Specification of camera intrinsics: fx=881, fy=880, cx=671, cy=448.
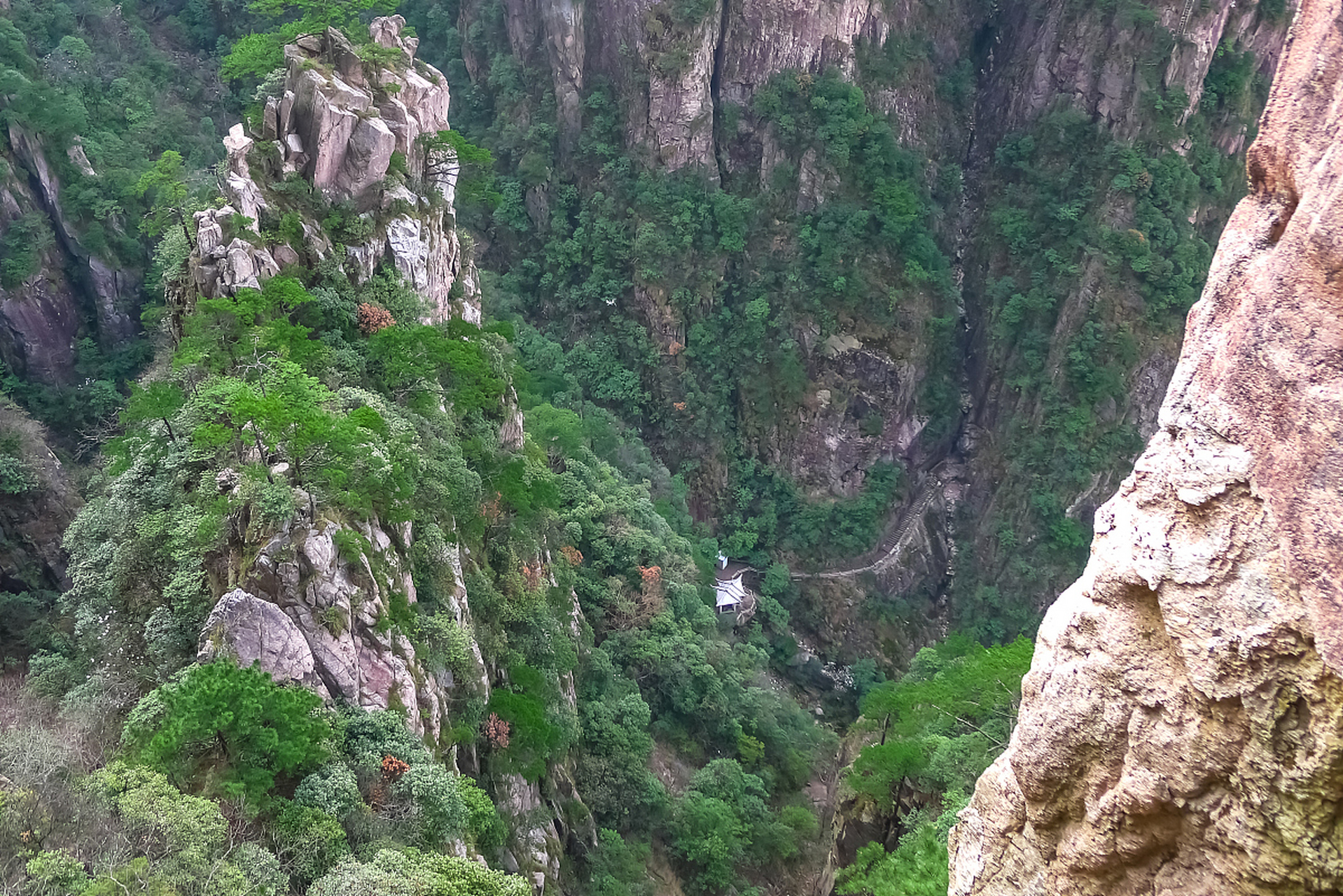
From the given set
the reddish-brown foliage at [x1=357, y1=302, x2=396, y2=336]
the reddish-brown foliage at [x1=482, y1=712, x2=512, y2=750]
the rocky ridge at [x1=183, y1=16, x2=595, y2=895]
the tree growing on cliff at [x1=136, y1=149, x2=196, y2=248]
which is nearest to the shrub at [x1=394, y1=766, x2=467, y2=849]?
the rocky ridge at [x1=183, y1=16, x2=595, y2=895]

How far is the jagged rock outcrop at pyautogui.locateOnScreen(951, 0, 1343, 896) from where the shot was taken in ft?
21.3

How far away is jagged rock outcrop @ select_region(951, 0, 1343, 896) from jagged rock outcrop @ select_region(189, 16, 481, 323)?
1792 cm

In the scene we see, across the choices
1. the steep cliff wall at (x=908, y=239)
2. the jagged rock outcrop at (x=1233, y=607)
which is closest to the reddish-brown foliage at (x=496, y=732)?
the jagged rock outcrop at (x=1233, y=607)

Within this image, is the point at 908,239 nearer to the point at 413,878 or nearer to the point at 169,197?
the point at 169,197

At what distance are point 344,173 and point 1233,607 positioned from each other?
22358 millimetres

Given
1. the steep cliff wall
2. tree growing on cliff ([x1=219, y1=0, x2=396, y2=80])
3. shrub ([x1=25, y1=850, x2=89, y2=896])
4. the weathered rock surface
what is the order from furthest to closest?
the steep cliff wall, tree growing on cliff ([x1=219, y1=0, x2=396, y2=80]), the weathered rock surface, shrub ([x1=25, y1=850, x2=89, y2=896])

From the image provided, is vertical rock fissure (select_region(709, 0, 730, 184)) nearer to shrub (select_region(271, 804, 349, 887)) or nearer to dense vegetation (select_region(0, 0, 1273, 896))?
dense vegetation (select_region(0, 0, 1273, 896))

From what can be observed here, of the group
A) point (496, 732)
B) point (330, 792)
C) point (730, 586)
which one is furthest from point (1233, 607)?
point (730, 586)

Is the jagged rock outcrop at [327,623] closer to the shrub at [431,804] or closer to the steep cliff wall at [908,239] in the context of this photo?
the shrub at [431,804]

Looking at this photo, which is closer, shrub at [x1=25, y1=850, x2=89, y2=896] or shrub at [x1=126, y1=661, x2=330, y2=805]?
shrub at [x1=25, y1=850, x2=89, y2=896]

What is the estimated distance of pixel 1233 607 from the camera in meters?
6.86

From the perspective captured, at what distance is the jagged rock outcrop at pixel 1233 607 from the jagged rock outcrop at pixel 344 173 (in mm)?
17921

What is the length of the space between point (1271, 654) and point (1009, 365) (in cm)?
4510

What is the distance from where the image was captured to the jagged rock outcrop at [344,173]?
64.9 feet
